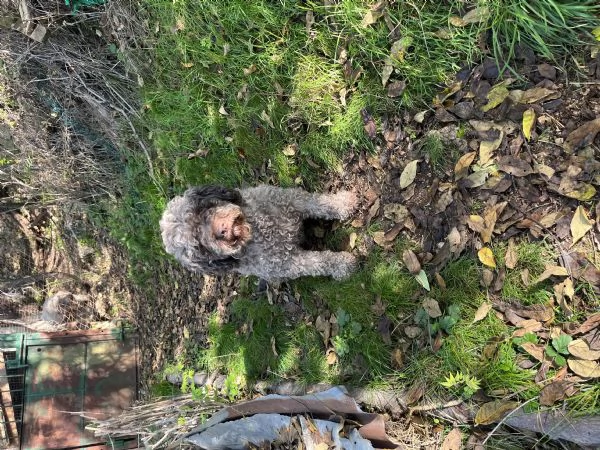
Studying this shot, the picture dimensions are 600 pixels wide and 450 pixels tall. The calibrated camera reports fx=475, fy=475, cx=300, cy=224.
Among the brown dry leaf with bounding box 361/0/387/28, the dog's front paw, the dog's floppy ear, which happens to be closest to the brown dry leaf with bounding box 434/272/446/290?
the dog's front paw

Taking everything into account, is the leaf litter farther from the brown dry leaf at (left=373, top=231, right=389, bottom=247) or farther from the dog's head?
the dog's head

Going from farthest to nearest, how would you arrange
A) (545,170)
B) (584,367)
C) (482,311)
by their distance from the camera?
1. (482,311)
2. (545,170)
3. (584,367)

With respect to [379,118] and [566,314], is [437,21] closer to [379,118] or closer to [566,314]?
[379,118]

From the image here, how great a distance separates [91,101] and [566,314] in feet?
18.6

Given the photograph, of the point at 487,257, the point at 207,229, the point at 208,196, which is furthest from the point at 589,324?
the point at 208,196

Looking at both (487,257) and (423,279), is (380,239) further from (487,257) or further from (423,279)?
(487,257)

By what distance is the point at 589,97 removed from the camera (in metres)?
2.64

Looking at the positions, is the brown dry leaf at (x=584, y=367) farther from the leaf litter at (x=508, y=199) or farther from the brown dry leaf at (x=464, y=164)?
the brown dry leaf at (x=464, y=164)

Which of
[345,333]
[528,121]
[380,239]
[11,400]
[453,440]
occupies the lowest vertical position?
[11,400]

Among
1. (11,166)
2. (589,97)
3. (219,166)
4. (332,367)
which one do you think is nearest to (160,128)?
(219,166)

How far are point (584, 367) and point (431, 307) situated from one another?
3.20 feet

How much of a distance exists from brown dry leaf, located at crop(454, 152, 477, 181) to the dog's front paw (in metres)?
0.90

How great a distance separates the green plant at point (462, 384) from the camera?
2.88 metres

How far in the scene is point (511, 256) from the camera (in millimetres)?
2893
